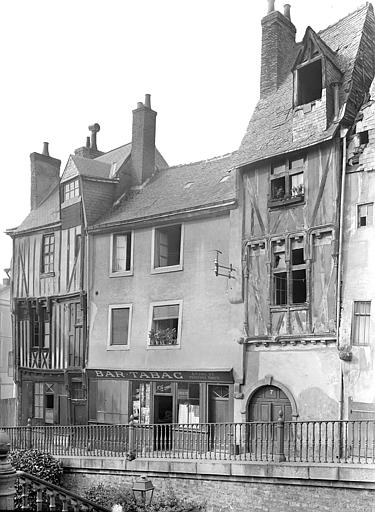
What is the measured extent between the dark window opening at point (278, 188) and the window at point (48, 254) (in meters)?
10.0

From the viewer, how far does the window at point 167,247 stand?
66.1 feet

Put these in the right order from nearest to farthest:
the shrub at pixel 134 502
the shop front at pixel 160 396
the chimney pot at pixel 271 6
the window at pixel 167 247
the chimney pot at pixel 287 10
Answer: the shrub at pixel 134 502
the shop front at pixel 160 396
the chimney pot at pixel 271 6
the chimney pot at pixel 287 10
the window at pixel 167 247

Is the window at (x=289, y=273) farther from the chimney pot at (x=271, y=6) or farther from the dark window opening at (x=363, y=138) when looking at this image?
the chimney pot at (x=271, y=6)

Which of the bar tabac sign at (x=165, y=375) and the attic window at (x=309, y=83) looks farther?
the bar tabac sign at (x=165, y=375)

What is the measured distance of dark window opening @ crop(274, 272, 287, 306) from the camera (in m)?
16.8

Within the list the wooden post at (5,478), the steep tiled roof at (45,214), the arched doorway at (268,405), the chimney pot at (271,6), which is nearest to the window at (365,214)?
the arched doorway at (268,405)

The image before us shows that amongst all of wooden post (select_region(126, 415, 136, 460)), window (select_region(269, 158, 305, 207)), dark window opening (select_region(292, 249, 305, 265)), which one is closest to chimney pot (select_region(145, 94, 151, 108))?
window (select_region(269, 158, 305, 207))

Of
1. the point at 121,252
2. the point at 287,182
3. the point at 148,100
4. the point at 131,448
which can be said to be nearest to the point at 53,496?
the point at 131,448

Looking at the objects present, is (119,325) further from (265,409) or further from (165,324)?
(265,409)

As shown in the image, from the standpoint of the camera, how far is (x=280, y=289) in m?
16.9

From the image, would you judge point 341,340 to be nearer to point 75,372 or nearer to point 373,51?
point 373,51

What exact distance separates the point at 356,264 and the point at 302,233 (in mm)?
1758

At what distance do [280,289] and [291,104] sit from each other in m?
5.42

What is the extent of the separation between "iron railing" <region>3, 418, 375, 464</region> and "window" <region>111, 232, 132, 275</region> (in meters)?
5.39
